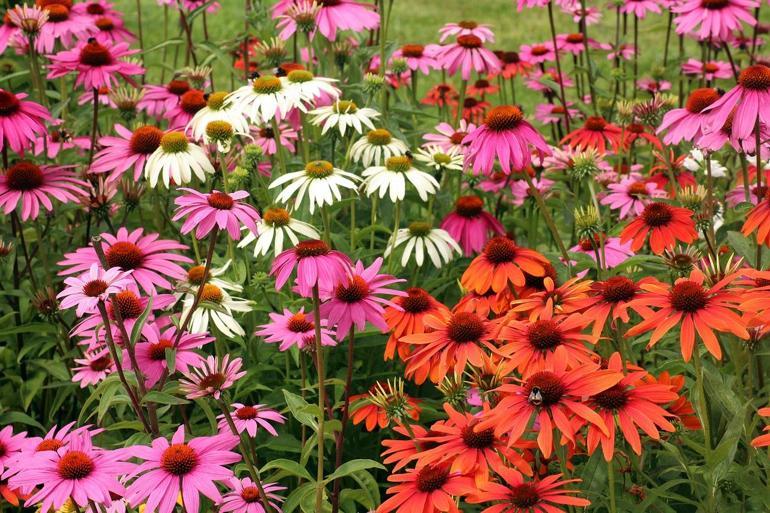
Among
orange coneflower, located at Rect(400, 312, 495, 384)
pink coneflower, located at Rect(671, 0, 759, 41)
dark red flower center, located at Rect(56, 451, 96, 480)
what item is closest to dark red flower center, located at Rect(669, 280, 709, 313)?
orange coneflower, located at Rect(400, 312, 495, 384)

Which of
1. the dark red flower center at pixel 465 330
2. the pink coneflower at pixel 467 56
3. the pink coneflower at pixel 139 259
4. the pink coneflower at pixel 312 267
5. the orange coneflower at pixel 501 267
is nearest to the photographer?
the pink coneflower at pixel 312 267

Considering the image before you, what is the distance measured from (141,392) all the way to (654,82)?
3.10 m

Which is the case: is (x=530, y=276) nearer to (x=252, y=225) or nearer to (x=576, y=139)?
(x=252, y=225)

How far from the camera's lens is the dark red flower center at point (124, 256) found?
2249 mm

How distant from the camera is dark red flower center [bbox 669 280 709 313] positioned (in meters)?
1.71

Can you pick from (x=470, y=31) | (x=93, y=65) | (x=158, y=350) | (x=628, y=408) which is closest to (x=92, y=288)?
(x=158, y=350)

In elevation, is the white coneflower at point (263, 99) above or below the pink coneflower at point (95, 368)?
above

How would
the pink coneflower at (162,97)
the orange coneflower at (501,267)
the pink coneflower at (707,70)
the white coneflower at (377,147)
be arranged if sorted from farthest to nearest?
the pink coneflower at (707,70) < the pink coneflower at (162,97) < the white coneflower at (377,147) < the orange coneflower at (501,267)

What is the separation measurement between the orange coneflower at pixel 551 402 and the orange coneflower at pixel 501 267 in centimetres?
69

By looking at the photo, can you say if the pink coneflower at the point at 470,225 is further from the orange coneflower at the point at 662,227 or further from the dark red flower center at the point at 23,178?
the dark red flower center at the point at 23,178

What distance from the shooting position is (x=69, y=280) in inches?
72.8

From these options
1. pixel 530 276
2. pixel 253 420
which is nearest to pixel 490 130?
pixel 530 276

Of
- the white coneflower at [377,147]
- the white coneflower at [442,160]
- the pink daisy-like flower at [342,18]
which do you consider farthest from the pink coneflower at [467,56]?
the white coneflower at [377,147]

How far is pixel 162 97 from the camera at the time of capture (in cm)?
345
